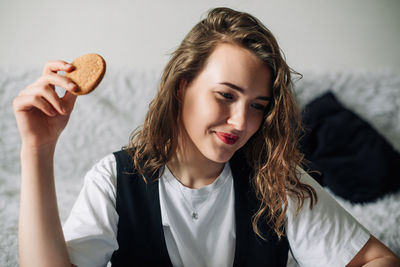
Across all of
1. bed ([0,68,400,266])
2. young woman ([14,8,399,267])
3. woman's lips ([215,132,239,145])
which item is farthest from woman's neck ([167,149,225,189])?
bed ([0,68,400,266])

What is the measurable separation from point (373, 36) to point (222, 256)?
1.10 m

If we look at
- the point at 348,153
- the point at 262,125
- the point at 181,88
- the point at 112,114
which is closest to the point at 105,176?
the point at 181,88

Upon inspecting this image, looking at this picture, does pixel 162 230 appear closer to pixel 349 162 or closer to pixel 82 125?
pixel 82 125

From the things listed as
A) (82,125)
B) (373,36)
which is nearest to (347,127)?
(373,36)

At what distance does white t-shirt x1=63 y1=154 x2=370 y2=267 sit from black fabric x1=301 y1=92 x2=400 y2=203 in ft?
1.61

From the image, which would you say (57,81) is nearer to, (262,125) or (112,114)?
(262,125)

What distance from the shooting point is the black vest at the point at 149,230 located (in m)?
0.72

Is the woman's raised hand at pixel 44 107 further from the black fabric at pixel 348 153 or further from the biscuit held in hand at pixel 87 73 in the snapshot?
the black fabric at pixel 348 153

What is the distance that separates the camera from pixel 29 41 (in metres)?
1.21

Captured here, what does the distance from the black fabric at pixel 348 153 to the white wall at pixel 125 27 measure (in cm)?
19

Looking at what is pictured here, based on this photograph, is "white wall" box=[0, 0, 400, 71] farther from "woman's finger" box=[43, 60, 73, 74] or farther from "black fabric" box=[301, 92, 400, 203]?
"woman's finger" box=[43, 60, 73, 74]

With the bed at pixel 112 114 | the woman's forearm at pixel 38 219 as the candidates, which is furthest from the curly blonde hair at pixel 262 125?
the bed at pixel 112 114

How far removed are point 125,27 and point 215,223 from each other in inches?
31.7

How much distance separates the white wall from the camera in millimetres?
1198
